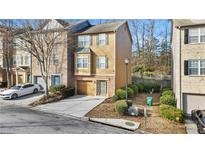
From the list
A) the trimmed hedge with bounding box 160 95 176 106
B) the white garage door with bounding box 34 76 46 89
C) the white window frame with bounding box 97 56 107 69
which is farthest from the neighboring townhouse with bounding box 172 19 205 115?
the white garage door with bounding box 34 76 46 89

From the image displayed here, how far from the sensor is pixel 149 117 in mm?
9234

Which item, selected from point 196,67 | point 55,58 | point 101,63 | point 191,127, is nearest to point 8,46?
point 55,58

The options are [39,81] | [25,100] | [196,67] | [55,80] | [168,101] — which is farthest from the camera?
[55,80]

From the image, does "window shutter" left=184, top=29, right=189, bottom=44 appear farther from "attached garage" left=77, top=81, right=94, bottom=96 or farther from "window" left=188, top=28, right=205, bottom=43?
"attached garage" left=77, top=81, right=94, bottom=96

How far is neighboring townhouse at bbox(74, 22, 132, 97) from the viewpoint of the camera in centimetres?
1366

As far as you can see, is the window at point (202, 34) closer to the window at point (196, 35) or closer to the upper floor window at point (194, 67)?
the window at point (196, 35)

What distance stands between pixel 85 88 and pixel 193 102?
287 inches

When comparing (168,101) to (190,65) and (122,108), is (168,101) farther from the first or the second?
(122,108)

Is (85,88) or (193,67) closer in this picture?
(193,67)

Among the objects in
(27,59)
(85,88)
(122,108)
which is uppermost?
(27,59)

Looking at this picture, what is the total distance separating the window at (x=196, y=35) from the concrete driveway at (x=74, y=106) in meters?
6.04

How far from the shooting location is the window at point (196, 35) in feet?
30.4

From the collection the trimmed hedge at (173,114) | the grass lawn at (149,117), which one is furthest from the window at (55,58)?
the trimmed hedge at (173,114)
